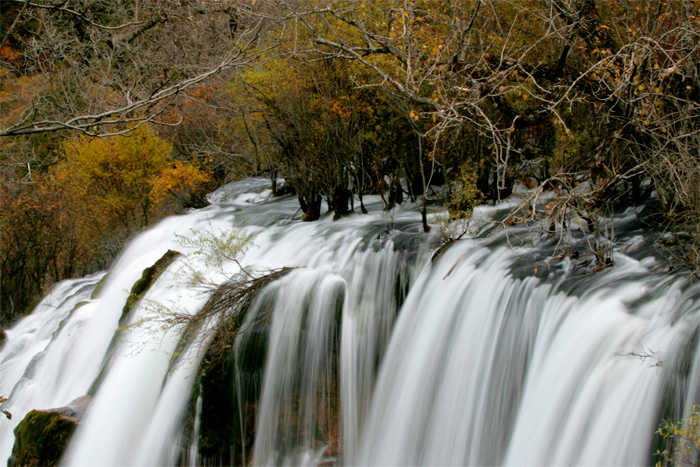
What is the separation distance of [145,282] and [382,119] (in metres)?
5.12

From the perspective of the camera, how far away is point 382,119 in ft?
36.6

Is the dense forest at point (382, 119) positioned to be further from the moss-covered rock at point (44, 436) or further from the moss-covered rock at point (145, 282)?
the moss-covered rock at point (44, 436)

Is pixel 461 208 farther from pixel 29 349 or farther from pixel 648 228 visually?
pixel 29 349

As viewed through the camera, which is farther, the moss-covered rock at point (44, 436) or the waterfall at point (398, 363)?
the moss-covered rock at point (44, 436)

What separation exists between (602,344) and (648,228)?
3073 mm

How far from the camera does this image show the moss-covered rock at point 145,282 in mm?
10352

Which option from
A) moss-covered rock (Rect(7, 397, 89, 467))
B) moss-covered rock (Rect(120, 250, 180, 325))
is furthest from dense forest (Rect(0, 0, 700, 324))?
moss-covered rock (Rect(7, 397, 89, 467))

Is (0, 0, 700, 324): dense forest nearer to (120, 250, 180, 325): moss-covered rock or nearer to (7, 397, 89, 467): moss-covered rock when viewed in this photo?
(120, 250, 180, 325): moss-covered rock

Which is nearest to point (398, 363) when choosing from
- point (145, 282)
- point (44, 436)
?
point (44, 436)

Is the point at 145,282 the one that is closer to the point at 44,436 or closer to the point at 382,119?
the point at 44,436

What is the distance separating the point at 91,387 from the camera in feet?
30.3

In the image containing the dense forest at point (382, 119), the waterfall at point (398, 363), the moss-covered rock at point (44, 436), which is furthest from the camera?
the moss-covered rock at point (44, 436)

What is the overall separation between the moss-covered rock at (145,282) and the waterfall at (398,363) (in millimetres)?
268

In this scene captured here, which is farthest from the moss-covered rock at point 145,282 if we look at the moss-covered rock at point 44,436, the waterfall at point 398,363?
the moss-covered rock at point 44,436
